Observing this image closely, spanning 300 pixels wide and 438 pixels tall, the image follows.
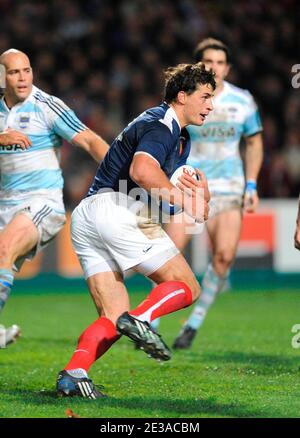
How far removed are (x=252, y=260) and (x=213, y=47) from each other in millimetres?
6410

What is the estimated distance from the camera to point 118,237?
636 cm

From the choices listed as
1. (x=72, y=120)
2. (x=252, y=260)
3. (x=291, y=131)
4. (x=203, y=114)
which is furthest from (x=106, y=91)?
(x=203, y=114)

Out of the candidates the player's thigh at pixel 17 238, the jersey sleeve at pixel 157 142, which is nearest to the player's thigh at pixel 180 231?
the player's thigh at pixel 17 238

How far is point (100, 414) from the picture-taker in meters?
5.97

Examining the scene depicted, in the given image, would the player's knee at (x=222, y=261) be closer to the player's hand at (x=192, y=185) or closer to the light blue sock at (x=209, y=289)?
the light blue sock at (x=209, y=289)

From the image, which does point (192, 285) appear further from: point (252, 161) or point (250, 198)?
point (252, 161)

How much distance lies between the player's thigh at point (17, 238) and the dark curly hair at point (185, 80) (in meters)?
1.76

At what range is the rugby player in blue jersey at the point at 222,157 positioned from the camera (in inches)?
384

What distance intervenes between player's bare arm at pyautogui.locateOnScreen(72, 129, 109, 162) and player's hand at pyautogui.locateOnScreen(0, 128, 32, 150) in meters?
0.47

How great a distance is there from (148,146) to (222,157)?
382 cm

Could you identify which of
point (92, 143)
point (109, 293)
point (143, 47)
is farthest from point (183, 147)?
point (143, 47)

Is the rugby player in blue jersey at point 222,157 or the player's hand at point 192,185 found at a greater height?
the player's hand at point 192,185

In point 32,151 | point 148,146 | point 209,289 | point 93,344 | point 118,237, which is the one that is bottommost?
point 209,289
